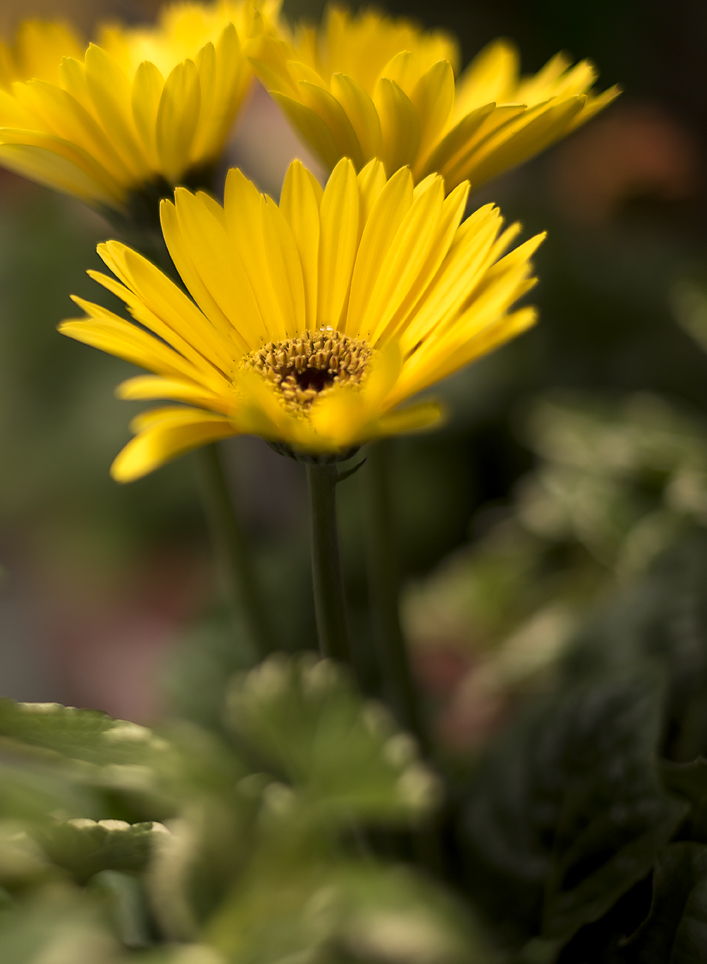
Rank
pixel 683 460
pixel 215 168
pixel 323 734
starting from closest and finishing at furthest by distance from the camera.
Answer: pixel 323 734
pixel 215 168
pixel 683 460

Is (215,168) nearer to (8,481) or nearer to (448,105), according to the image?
(448,105)

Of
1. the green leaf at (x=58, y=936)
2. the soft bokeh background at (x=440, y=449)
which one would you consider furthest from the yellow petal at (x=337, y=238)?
the soft bokeh background at (x=440, y=449)

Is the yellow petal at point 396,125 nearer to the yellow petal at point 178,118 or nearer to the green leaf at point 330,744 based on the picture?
the yellow petal at point 178,118

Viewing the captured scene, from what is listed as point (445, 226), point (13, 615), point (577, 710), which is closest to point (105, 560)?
point (13, 615)

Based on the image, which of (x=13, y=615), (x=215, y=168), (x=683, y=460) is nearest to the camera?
(x=215, y=168)

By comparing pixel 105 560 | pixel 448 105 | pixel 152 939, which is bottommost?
pixel 152 939
